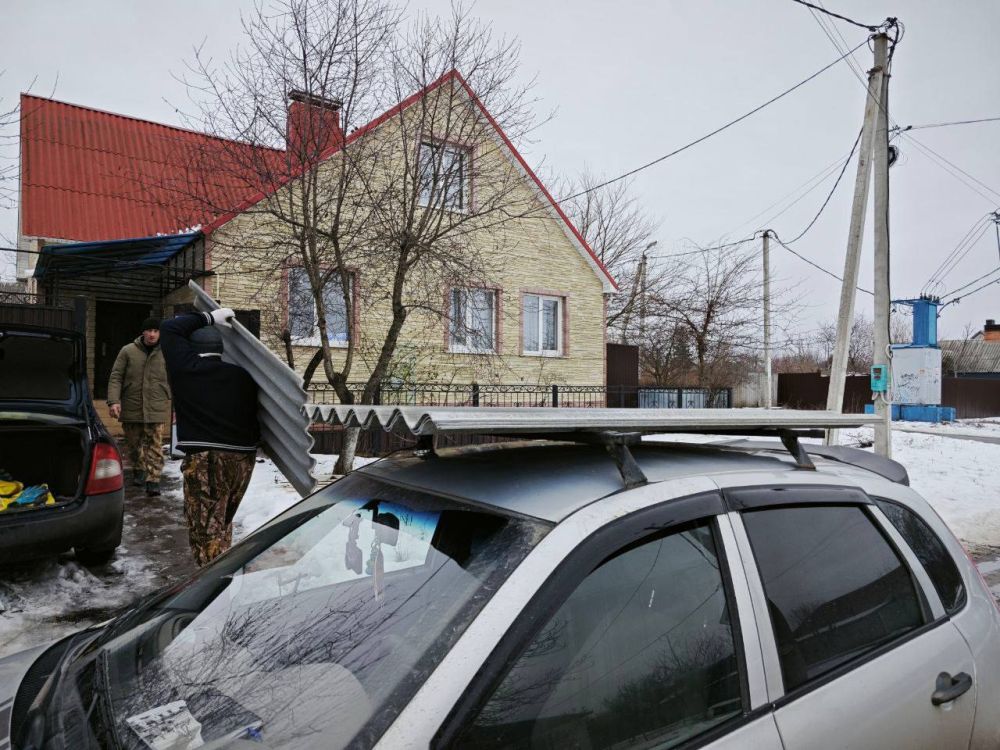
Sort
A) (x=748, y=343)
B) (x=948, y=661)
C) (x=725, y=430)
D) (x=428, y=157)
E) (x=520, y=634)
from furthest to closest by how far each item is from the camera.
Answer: (x=748, y=343) < (x=428, y=157) < (x=725, y=430) < (x=948, y=661) < (x=520, y=634)

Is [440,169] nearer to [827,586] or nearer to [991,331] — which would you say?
[827,586]

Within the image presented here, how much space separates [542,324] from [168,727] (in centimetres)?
1504

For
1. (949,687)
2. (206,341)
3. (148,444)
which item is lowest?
(949,687)

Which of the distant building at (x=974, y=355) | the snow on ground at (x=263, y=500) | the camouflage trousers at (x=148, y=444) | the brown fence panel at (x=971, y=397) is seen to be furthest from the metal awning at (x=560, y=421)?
the distant building at (x=974, y=355)

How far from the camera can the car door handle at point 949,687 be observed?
5.54 ft

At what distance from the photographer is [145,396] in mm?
7301

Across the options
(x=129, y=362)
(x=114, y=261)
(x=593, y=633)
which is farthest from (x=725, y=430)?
(x=114, y=261)

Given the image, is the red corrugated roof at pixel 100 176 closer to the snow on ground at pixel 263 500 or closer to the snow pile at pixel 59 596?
the snow on ground at pixel 263 500

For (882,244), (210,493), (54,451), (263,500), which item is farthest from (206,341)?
(882,244)

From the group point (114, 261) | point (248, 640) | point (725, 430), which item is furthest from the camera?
point (114, 261)

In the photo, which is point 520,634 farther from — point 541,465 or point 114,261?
point 114,261

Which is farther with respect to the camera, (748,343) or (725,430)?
(748,343)

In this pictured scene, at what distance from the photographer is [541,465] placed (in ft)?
5.64

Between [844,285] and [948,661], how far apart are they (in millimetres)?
9506
